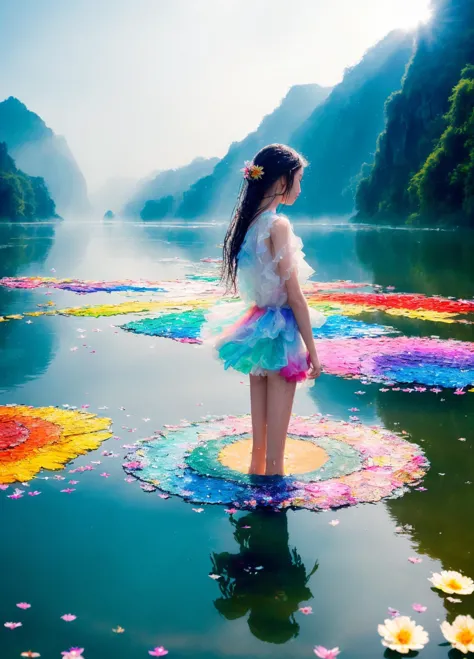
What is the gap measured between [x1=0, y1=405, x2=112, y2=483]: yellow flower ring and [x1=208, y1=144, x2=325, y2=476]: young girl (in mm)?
1906

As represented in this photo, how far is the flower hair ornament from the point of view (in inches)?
222

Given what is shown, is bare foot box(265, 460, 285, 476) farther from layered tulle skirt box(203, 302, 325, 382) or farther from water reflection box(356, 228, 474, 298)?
water reflection box(356, 228, 474, 298)

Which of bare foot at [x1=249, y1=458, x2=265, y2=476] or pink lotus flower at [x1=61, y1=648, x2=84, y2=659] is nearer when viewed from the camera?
pink lotus flower at [x1=61, y1=648, x2=84, y2=659]

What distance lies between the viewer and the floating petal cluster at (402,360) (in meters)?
9.66

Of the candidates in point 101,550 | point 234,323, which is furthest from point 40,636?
point 234,323

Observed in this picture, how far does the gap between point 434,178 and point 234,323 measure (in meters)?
60.6

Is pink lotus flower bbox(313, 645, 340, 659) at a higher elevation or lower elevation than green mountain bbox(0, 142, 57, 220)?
→ lower

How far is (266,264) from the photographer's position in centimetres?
567

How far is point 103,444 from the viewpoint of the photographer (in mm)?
6992

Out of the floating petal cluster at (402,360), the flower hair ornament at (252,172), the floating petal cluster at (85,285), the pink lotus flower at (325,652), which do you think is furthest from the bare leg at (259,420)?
the floating petal cluster at (85,285)

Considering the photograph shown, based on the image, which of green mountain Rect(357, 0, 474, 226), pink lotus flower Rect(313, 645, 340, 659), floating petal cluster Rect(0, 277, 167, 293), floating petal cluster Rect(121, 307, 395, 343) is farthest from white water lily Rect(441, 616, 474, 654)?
green mountain Rect(357, 0, 474, 226)

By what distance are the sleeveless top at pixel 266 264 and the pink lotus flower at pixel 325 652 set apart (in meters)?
2.82

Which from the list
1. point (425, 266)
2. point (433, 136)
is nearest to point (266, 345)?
point (425, 266)

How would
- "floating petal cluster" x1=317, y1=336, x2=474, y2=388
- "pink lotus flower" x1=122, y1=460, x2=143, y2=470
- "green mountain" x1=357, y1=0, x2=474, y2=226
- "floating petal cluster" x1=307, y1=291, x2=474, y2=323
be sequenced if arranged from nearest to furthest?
"pink lotus flower" x1=122, y1=460, x2=143, y2=470 < "floating petal cluster" x1=317, y1=336, x2=474, y2=388 < "floating petal cluster" x1=307, y1=291, x2=474, y2=323 < "green mountain" x1=357, y1=0, x2=474, y2=226
